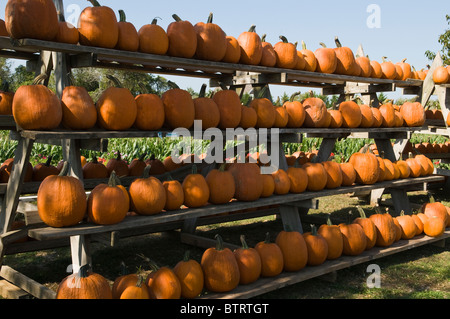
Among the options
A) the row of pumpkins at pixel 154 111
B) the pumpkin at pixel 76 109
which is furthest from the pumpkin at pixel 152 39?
the pumpkin at pixel 76 109

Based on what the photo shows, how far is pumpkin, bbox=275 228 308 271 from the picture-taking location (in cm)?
436

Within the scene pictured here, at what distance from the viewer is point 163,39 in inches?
162

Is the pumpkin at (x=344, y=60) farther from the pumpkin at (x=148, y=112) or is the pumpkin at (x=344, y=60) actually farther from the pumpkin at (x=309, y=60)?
the pumpkin at (x=148, y=112)

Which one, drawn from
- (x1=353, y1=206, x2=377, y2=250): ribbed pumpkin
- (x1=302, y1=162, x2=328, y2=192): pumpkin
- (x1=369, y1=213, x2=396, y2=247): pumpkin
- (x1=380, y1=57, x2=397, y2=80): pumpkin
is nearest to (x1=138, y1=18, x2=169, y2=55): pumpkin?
(x1=302, y1=162, x2=328, y2=192): pumpkin

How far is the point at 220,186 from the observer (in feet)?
14.1

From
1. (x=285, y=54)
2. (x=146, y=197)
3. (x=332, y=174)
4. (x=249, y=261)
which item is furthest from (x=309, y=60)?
(x=146, y=197)

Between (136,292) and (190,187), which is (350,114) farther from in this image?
(136,292)

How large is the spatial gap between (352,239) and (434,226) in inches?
57.8

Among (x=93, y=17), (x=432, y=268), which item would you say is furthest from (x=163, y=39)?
(x=432, y=268)

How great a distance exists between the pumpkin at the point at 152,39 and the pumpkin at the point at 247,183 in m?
1.33

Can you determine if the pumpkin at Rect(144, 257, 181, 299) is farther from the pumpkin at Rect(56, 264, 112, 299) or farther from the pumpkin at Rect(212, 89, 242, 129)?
A: the pumpkin at Rect(212, 89, 242, 129)

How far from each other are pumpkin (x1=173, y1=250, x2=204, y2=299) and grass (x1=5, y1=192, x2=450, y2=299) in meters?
0.39

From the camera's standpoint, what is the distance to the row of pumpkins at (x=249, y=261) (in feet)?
10.9

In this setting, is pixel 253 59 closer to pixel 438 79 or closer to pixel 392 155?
pixel 392 155
